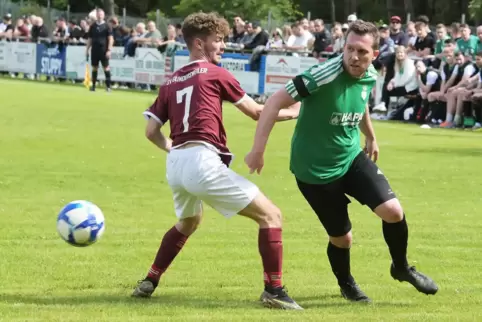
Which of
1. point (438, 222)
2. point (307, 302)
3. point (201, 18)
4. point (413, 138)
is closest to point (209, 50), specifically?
point (201, 18)

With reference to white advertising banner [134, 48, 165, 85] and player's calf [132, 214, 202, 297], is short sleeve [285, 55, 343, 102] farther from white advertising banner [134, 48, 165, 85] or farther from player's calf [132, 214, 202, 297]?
white advertising banner [134, 48, 165, 85]

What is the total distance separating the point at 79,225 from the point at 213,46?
1.55 m

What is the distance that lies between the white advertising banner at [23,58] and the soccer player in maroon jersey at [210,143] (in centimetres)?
3481

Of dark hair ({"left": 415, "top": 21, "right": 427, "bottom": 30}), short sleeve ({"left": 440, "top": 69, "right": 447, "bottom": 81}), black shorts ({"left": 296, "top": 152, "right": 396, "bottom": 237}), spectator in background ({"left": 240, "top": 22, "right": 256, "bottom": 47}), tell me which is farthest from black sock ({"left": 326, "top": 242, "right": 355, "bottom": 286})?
spectator in background ({"left": 240, "top": 22, "right": 256, "bottom": 47})

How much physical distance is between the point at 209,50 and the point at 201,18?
205 millimetres

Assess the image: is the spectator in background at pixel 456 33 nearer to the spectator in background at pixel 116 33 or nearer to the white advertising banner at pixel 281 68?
the white advertising banner at pixel 281 68

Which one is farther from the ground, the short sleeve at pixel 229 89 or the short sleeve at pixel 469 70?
the short sleeve at pixel 229 89

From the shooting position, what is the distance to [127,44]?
35.8m

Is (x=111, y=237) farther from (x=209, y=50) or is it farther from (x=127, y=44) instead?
(x=127, y=44)

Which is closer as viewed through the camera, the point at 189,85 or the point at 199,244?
the point at 189,85

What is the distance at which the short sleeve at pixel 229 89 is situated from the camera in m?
6.79

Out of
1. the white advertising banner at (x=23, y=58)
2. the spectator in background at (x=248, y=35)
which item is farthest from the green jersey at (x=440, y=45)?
the white advertising banner at (x=23, y=58)

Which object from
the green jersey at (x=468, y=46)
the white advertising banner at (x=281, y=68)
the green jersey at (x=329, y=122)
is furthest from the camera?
the white advertising banner at (x=281, y=68)

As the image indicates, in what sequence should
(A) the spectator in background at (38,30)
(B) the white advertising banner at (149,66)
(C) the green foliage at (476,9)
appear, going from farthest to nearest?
1. (C) the green foliage at (476,9)
2. (A) the spectator in background at (38,30)
3. (B) the white advertising banner at (149,66)
